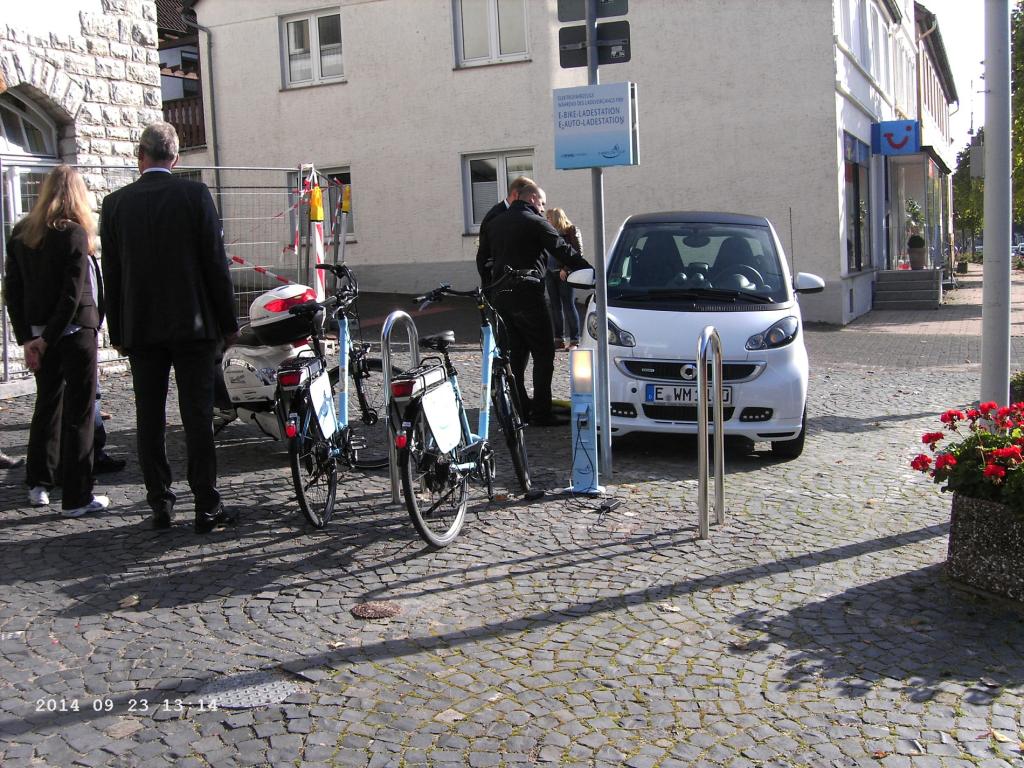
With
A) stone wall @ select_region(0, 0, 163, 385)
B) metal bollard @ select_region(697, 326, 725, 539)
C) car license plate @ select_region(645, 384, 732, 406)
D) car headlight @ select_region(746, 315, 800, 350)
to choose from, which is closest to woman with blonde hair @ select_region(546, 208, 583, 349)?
stone wall @ select_region(0, 0, 163, 385)

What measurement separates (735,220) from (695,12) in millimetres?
11663

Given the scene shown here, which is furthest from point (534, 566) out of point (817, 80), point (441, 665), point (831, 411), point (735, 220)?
point (817, 80)

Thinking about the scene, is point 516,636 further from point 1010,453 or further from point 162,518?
point 162,518

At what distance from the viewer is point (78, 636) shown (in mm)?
4363

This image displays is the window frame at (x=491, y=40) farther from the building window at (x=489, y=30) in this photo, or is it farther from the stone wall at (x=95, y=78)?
the stone wall at (x=95, y=78)

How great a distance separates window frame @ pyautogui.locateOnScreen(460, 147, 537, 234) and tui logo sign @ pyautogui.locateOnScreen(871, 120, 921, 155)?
7.58 m

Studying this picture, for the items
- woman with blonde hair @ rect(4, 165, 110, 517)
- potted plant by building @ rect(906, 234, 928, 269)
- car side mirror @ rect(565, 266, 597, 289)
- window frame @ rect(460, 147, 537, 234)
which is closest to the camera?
woman with blonde hair @ rect(4, 165, 110, 517)

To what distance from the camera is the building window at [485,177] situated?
21.2 metres

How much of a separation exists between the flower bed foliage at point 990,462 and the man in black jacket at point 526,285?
375 centimetres

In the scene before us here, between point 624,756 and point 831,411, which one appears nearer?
point 624,756

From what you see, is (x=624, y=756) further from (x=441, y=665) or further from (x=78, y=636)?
(x=78, y=636)

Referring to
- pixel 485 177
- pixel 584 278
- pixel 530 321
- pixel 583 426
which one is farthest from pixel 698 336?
pixel 485 177

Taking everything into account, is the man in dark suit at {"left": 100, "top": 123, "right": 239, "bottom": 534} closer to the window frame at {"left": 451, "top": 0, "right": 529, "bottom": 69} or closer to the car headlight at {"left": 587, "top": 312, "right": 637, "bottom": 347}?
the car headlight at {"left": 587, "top": 312, "right": 637, "bottom": 347}

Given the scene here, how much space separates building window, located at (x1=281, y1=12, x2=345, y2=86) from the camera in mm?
22188
